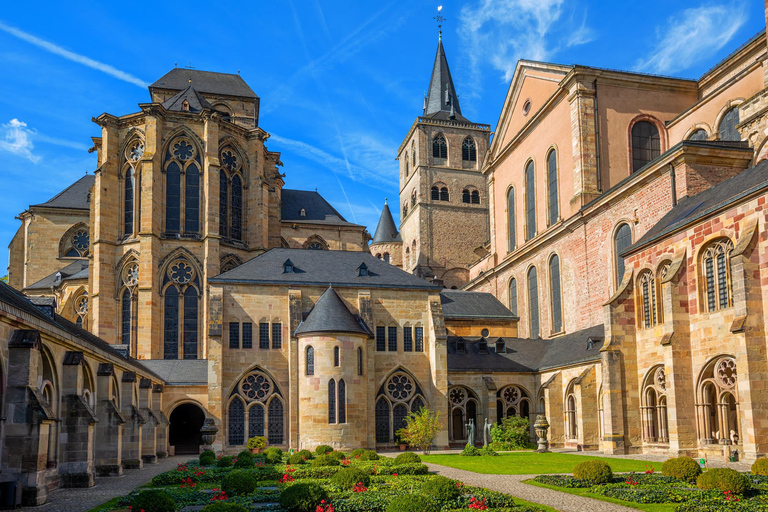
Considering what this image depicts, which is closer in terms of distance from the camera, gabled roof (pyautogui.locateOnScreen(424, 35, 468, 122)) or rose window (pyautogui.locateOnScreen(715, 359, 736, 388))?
rose window (pyautogui.locateOnScreen(715, 359, 736, 388))

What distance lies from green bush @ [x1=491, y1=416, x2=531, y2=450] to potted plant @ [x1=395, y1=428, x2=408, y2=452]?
5.03m

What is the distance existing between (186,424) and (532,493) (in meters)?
32.3

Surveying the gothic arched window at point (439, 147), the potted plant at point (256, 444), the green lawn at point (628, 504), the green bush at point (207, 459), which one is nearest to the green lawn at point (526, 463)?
the green lawn at point (628, 504)

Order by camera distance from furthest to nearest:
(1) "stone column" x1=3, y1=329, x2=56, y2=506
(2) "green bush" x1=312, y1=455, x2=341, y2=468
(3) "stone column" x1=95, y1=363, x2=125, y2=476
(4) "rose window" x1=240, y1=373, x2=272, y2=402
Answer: (4) "rose window" x1=240, y1=373, x2=272, y2=402 < (3) "stone column" x1=95, y1=363, x2=125, y2=476 < (2) "green bush" x1=312, y1=455, x2=341, y2=468 < (1) "stone column" x1=3, y1=329, x2=56, y2=506

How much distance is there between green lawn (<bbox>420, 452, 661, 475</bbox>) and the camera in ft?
85.3

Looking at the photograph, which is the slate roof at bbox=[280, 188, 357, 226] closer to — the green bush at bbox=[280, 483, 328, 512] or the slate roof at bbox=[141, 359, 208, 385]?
the slate roof at bbox=[141, 359, 208, 385]

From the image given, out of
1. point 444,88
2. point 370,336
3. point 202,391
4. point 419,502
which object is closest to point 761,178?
point 419,502

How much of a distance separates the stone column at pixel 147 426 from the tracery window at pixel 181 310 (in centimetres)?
1232

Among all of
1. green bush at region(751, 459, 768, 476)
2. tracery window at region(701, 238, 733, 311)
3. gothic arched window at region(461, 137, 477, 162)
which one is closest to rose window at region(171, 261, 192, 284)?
Result: tracery window at region(701, 238, 733, 311)

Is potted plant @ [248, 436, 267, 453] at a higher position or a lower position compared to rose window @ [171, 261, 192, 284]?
lower

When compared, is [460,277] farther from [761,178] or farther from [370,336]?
[761,178]

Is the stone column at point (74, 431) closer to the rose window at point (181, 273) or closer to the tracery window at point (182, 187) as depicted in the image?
the rose window at point (181, 273)

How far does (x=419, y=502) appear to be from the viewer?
14164 mm

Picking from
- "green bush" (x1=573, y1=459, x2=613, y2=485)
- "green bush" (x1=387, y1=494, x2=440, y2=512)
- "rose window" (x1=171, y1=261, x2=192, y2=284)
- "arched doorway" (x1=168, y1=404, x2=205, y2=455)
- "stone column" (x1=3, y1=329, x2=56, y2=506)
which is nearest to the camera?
"green bush" (x1=387, y1=494, x2=440, y2=512)
